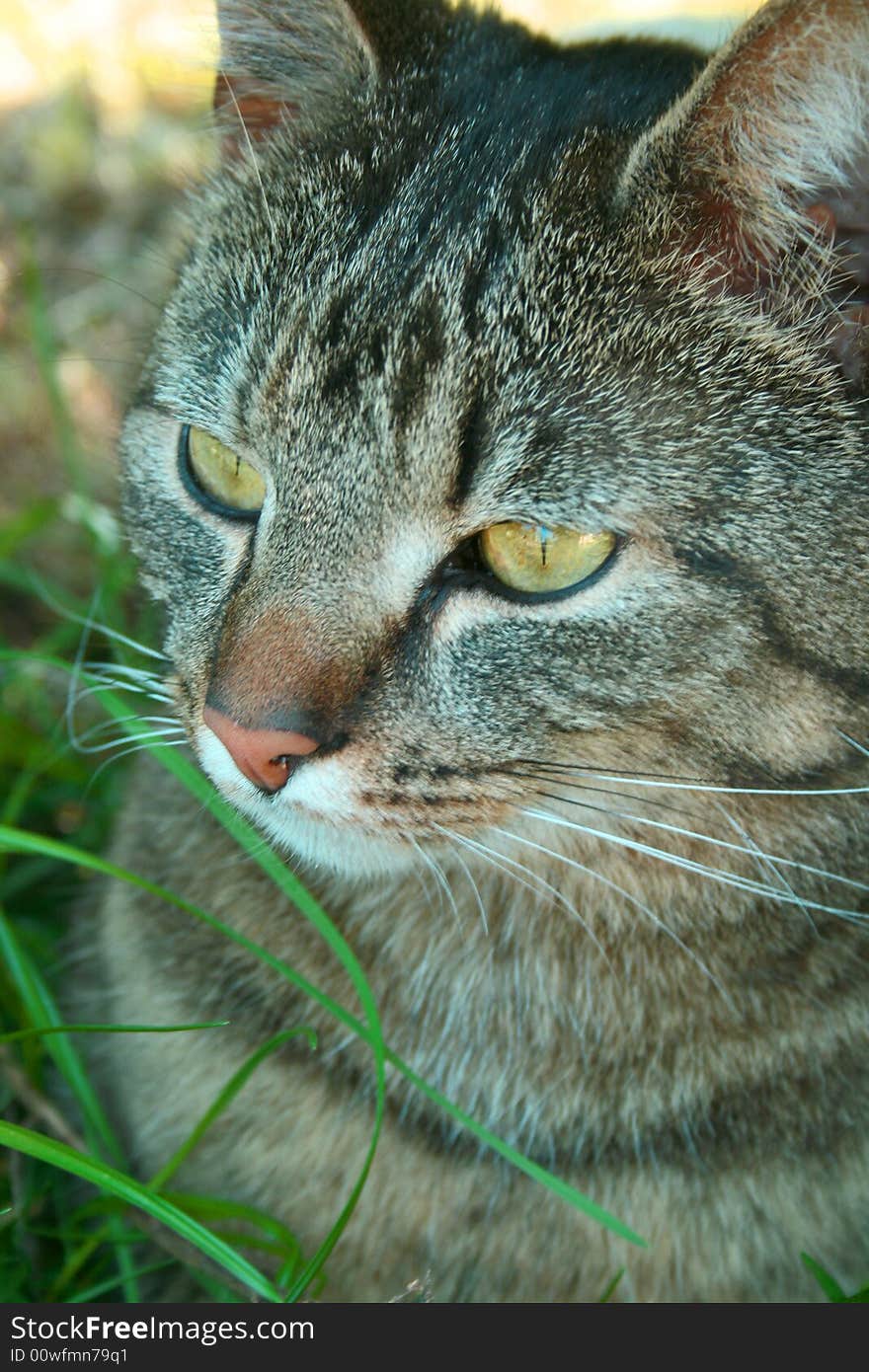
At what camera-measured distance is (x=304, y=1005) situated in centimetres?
179

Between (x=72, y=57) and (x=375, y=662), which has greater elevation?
(x=72, y=57)

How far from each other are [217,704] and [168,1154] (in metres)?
0.84

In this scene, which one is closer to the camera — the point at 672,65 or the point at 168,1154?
the point at 672,65

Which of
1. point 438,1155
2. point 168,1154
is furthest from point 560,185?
point 168,1154

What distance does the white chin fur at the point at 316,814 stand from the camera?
55.3 inches

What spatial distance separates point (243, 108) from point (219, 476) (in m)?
0.55

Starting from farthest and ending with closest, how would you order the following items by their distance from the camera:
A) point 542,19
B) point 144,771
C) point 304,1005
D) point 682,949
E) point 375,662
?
point 542,19 < point 144,771 < point 304,1005 < point 682,949 < point 375,662

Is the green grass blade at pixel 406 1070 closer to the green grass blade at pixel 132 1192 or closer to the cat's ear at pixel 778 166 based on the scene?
the green grass blade at pixel 132 1192

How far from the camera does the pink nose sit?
4.49ft

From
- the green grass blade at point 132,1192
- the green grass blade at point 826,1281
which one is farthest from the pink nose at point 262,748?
the green grass blade at point 826,1281

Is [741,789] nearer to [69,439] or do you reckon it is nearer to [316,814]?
[316,814]

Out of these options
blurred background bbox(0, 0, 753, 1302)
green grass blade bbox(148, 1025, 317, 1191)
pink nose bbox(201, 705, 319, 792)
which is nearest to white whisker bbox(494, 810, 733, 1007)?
pink nose bbox(201, 705, 319, 792)

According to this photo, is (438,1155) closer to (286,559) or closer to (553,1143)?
(553,1143)

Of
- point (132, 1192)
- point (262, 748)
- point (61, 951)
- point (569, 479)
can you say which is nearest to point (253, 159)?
point (569, 479)
